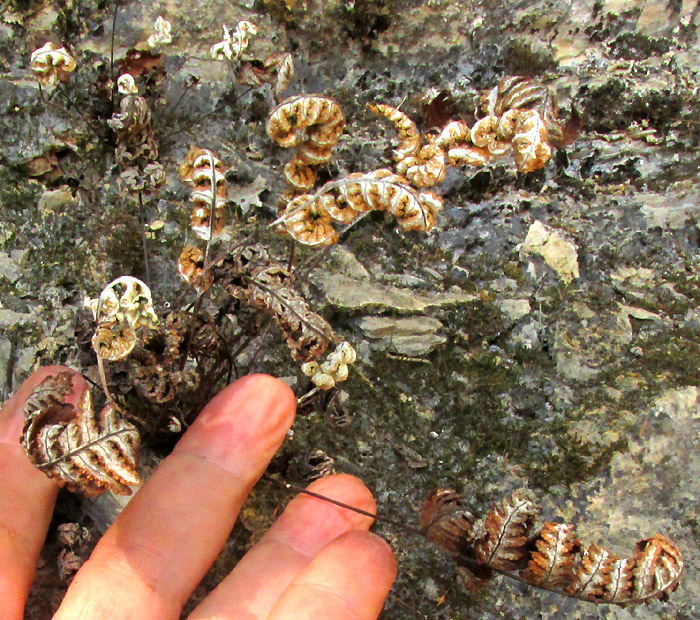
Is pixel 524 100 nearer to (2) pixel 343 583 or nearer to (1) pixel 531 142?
(1) pixel 531 142

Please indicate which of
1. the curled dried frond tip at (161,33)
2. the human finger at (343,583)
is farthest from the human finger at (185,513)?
the curled dried frond tip at (161,33)

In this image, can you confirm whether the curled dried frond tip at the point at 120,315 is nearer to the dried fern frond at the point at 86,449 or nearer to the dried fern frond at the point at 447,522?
the dried fern frond at the point at 86,449

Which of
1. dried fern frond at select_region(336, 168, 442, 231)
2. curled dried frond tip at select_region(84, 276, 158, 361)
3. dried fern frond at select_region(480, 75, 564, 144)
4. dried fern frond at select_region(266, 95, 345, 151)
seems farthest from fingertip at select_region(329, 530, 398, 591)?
dried fern frond at select_region(480, 75, 564, 144)

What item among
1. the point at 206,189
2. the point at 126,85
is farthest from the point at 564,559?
the point at 126,85

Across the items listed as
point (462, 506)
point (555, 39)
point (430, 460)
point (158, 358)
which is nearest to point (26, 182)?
point (158, 358)

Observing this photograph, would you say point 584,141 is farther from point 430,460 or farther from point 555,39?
point 430,460
